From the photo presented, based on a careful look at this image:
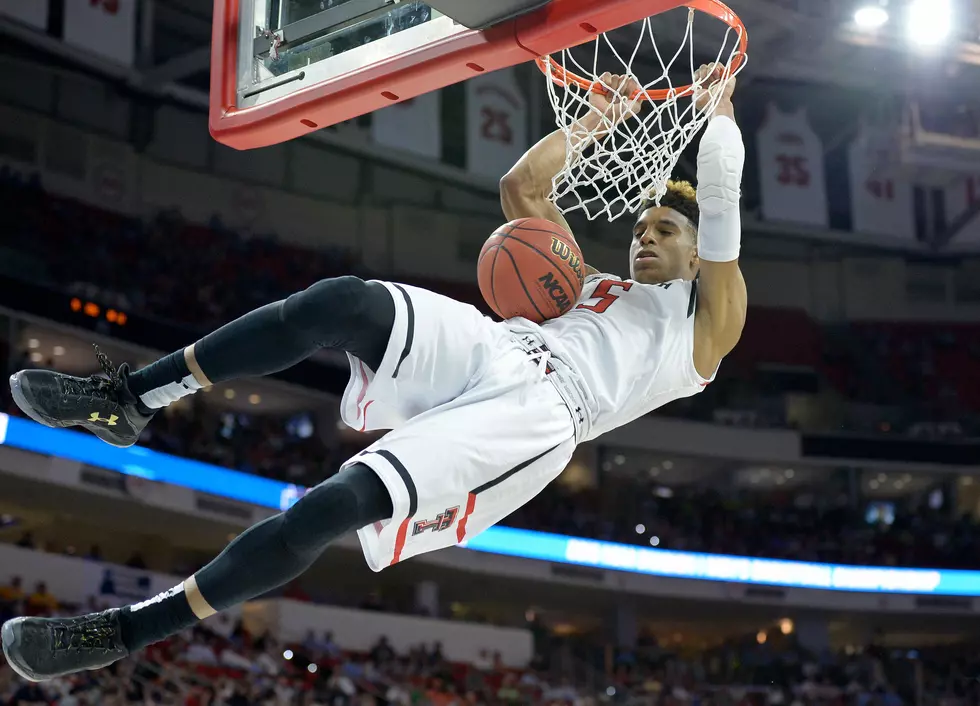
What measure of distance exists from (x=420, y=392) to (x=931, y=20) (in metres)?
13.1

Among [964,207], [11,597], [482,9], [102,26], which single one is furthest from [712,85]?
[964,207]

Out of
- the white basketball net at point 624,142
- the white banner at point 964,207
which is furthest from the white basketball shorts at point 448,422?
the white banner at point 964,207

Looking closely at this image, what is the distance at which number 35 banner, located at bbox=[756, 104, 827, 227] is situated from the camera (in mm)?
20141

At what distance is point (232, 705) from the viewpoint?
1109 centimetres

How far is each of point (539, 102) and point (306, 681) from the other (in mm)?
10226

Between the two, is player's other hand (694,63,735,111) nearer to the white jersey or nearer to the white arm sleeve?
the white arm sleeve

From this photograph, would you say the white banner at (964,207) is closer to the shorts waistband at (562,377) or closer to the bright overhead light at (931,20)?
the bright overhead light at (931,20)

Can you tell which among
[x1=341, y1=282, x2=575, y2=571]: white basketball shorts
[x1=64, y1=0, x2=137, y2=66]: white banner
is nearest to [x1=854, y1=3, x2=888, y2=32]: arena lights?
[x1=64, y1=0, x2=137, y2=66]: white banner

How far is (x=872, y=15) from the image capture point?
47.6 feet

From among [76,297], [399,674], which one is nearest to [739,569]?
[399,674]

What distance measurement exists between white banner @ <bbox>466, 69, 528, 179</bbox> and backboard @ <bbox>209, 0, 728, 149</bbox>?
1374 centimetres

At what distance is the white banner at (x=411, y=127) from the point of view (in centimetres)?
1791

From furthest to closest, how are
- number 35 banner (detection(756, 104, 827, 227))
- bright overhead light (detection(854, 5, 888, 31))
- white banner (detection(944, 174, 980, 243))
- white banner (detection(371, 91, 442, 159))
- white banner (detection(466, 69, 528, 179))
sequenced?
white banner (detection(944, 174, 980, 243)) < number 35 banner (detection(756, 104, 827, 227)) < white banner (detection(371, 91, 442, 159)) < white banner (detection(466, 69, 528, 179)) < bright overhead light (detection(854, 5, 888, 31))

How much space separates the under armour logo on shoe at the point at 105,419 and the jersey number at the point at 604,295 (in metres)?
1.47
